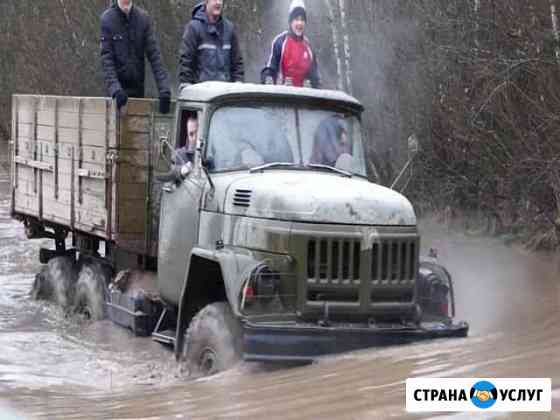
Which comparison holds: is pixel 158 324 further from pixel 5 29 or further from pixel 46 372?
pixel 5 29

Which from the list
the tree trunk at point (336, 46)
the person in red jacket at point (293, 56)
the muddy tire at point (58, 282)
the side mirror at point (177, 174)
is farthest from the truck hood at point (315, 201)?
the tree trunk at point (336, 46)

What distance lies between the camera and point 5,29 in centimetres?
3566

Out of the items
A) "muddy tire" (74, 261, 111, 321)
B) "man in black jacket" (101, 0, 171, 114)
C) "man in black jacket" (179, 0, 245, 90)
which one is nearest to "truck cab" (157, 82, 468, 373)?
"man in black jacket" (179, 0, 245, 90)

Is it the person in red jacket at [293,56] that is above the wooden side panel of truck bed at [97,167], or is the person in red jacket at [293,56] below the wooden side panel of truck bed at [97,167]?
above

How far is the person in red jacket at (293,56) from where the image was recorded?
34.4 feet

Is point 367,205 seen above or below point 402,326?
above

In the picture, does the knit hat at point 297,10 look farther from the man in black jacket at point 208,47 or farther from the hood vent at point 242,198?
the hood vent at point 242,198

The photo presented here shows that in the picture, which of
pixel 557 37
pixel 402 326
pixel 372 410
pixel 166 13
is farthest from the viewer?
pixel 166 13

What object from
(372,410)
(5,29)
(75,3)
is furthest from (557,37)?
(5,29)

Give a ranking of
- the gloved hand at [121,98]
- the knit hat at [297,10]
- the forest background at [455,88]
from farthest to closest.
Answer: the forest background at [455,88] < the knit hat at [297,10] < the gloved hand at [121,98]

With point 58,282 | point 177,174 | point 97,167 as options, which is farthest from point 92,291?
point 177,174

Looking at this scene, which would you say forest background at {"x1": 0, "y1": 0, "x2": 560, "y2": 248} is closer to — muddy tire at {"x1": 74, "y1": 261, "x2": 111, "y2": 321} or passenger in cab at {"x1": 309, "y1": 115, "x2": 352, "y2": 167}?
passenger in cab at {"x1": 309, "y1": 115, "x2": 352, "y2": 167}

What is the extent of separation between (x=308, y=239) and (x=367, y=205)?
50cm

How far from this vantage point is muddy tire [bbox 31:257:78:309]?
12211mm
